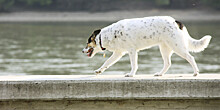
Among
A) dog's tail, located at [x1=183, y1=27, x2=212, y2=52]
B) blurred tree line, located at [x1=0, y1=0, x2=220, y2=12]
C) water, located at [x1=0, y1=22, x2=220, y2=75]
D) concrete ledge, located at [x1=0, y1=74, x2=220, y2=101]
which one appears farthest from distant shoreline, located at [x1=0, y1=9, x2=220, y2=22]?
concrete ledge, located at [x1=0, y1=74, x2=220, y2=101]

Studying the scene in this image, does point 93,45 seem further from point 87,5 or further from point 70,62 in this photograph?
point 87,5

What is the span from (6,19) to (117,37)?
6244 centimetres

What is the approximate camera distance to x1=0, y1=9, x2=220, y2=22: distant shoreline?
61.1 meters

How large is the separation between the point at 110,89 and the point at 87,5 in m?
68.9

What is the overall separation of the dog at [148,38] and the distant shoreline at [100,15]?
5121cm

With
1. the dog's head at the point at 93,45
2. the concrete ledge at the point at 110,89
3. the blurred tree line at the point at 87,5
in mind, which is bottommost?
the concrete ledge at the point at 110,89

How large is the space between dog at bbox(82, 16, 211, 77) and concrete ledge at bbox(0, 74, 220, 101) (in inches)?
28.2

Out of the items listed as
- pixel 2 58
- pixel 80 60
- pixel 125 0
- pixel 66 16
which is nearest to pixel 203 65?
pixel 80 60

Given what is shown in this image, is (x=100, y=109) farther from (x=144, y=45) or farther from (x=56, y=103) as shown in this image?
(x=144, y=45)

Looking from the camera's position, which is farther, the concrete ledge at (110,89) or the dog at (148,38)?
the dog at (148,38)

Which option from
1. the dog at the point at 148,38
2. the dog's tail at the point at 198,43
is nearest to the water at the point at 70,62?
the dog at the point at 148,38

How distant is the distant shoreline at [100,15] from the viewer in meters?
61.1

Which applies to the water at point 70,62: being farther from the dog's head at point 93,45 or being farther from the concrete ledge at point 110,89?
the concrete ledge at point 110,89

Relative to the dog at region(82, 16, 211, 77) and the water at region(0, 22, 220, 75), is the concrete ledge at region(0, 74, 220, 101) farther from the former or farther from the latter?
the water at region(0, 22, 220, 75)
